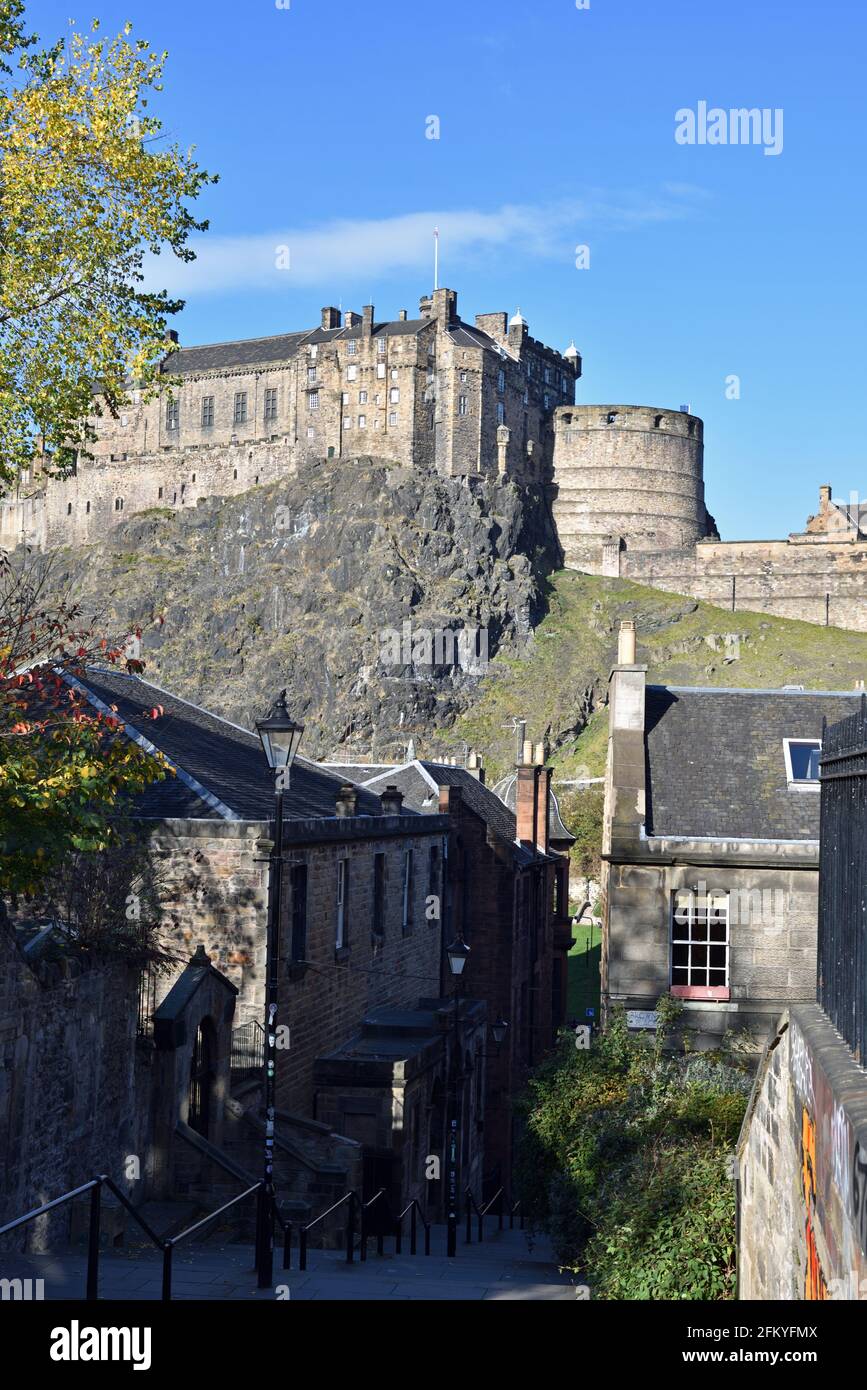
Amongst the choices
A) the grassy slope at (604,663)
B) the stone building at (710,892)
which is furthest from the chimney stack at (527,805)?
the grassy slope at (604,663)

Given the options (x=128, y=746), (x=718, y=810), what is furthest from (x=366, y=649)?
(x=128, y=746)

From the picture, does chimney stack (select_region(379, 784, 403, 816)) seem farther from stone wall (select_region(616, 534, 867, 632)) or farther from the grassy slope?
stone wall (select_region(616, 534, 867, 632))

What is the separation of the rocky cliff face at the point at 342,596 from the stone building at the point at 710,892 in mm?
73262

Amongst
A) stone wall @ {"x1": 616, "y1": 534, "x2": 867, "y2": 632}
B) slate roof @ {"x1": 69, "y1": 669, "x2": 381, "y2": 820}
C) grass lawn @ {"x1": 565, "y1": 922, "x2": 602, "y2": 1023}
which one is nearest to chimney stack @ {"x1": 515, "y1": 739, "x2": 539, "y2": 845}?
grass lawn @ {"x1": 565, "y1": 922, "x2": 602, "y2": 1023}

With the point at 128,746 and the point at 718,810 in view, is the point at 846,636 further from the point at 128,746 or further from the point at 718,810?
the point at 128,746

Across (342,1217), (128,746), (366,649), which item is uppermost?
(366,649)

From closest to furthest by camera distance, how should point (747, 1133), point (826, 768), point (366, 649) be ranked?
point (826, 768) < point (747, 1133) < point (366, 649)

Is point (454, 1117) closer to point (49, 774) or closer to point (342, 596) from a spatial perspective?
point (49, 774)

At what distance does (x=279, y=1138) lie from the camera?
63.9 ft

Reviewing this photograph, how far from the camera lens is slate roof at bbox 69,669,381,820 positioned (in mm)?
21094

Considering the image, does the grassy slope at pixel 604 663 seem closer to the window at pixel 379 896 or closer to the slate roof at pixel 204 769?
the slate roof at pixel 204 769

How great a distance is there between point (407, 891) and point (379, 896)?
2414mm

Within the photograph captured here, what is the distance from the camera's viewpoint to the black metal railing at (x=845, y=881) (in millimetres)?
6910
